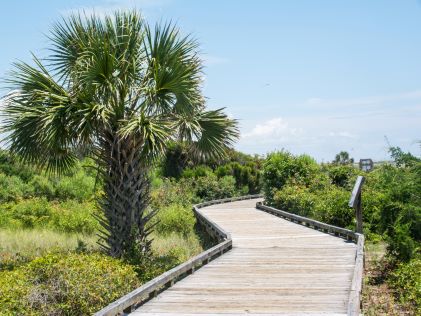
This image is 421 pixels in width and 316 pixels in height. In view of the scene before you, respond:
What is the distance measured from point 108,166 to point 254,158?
3321cm

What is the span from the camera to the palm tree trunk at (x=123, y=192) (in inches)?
570

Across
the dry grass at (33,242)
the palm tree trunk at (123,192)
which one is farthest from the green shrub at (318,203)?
the dry grass at (33,242)

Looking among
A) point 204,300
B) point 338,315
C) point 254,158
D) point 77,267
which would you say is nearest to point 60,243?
point 77,267

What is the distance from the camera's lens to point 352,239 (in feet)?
50.7

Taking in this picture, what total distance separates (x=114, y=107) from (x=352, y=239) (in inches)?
257

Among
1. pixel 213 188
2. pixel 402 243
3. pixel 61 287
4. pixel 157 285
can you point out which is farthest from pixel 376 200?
pixel 213 188

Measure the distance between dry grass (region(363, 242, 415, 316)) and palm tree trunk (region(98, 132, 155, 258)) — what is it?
16.9ft

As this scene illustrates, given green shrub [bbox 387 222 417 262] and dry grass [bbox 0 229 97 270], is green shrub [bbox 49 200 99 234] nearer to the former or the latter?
dry grass [bbox 0 229 97 270]

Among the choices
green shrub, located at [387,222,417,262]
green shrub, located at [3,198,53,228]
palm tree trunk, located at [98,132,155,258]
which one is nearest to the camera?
green shrub, located at [387,222,417,262]

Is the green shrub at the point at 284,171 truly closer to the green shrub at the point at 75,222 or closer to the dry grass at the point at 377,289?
the green shrub at the point at 75,222

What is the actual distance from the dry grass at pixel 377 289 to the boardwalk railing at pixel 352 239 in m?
0.52

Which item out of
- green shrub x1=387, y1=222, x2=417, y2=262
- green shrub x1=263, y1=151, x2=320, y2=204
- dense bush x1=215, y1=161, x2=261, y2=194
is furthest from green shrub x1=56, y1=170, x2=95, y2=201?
green shrub x1=387, y1=222, x2=417, y2=262

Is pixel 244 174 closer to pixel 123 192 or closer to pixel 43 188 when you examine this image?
pixel 43 188

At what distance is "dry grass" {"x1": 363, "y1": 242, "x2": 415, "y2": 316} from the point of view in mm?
10109
